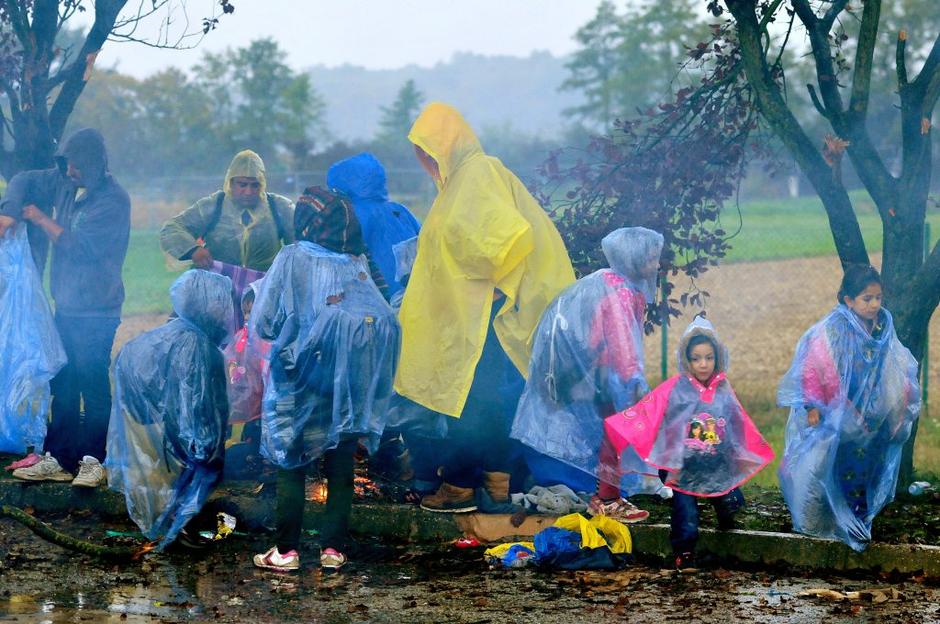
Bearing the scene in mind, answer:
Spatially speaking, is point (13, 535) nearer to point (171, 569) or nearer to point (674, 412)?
point (171, 569)

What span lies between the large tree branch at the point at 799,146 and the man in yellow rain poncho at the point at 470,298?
4.35 feet

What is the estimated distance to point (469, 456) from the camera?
6.68 m

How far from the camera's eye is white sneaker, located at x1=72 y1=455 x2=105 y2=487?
718cm

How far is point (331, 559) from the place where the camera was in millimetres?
6070

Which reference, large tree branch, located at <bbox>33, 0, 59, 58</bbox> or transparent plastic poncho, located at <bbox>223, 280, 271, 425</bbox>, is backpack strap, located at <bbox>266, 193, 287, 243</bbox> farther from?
large tree branch, located at <bbox>33, 0, 59, 58</bbox>

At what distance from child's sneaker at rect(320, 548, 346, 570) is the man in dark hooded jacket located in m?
1.70

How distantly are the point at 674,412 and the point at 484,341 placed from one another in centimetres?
100

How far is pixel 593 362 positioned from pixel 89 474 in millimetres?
2680

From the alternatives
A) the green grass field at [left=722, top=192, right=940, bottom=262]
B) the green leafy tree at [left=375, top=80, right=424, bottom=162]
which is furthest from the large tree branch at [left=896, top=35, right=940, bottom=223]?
the green leafy tree at [left=375, top=80, right=424, bottom=162]

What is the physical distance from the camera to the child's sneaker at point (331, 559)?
19.9 feet

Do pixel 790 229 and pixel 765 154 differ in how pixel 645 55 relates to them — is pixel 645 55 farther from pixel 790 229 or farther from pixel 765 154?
pixel 765 154

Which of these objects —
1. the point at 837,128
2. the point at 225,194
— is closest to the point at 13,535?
the point at 225,194

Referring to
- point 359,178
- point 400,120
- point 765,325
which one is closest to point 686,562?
point 359,178

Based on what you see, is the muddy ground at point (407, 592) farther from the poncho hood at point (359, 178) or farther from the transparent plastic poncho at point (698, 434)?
the poncho hood at point (359, 178)
